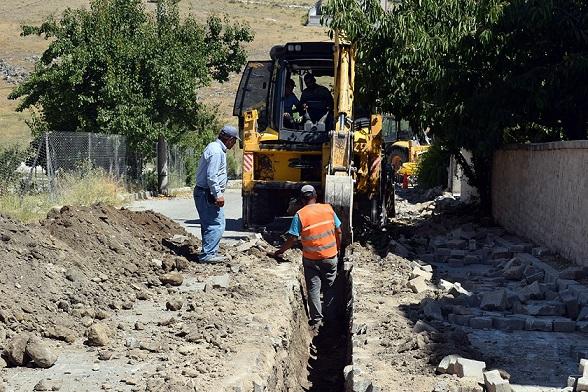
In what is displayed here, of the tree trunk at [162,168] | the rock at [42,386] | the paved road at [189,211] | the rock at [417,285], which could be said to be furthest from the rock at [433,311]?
the tree trunk at [162,168]

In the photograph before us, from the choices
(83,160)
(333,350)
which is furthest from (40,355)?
(83,160)

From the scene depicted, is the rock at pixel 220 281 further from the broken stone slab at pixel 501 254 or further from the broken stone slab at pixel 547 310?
the broken stone slab at pixel 501 254

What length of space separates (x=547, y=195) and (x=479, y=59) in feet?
10.5

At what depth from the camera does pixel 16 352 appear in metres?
6.80

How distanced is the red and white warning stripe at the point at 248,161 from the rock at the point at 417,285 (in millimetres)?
4256

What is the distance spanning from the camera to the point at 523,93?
51.5ft

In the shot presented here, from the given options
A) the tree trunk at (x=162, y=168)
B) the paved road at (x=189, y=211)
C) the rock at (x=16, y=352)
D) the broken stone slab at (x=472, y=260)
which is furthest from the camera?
the tree trunk at (x=162, y=168)

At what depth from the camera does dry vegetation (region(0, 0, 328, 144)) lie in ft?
198

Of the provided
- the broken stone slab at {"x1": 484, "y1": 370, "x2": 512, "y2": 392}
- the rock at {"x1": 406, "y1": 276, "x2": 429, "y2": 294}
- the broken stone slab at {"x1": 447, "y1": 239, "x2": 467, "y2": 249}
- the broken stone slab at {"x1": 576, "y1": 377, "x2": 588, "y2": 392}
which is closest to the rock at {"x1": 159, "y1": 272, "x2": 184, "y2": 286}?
the rock at {"x1": 406, "y1": 276, "x2": 429, "y2": 294}

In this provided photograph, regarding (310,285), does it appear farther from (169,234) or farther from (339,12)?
(339,12)

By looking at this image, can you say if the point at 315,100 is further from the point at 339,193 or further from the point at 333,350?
the point at 333,350

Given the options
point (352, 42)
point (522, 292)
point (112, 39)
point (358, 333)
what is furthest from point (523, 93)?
point (112, 39)

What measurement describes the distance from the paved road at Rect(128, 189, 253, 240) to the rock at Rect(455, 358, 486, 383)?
826 cm

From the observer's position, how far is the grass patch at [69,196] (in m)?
16.2
